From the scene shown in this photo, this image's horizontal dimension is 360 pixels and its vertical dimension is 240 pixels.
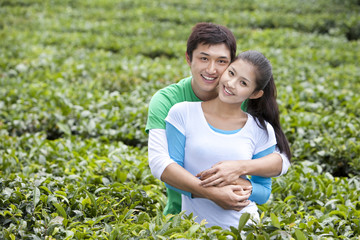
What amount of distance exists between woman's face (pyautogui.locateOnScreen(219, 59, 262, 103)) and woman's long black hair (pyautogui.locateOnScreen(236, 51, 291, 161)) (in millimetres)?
33

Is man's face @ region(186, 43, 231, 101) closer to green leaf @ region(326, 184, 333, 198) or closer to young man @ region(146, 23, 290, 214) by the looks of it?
young man @ region(146, 23, 290, 214)

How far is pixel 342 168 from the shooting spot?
4.09 metres

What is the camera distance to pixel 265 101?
2.31 metres

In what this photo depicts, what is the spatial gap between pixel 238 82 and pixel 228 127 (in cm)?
26

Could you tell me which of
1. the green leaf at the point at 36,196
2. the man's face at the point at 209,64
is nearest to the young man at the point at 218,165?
the man's face at the point at 209,64

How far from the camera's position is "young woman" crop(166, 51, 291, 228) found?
2.13 meters

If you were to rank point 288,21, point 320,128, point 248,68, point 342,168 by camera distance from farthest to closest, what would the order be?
point 288,21, point 320,128, point 342,168, point 248,68

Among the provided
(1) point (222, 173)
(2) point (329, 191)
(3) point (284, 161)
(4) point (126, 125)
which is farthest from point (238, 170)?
(4) point (126, 125)

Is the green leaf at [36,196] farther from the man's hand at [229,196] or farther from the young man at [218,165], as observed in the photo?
the man's hand at [229,196]

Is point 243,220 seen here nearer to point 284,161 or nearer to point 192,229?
point 192,229

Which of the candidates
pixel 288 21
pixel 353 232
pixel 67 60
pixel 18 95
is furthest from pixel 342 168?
pixel 288 21

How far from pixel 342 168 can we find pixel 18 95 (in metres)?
4.06

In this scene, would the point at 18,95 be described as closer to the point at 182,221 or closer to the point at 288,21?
the point at 182,221

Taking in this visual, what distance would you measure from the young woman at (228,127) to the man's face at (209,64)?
0.54 ft
